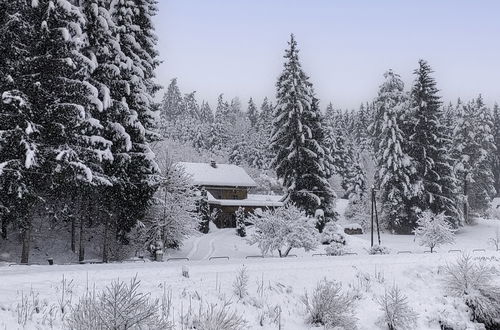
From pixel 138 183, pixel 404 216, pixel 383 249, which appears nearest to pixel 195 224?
pixel 138 183

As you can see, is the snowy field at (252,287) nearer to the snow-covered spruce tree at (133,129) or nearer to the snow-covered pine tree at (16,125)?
the snow-covered pine tree at (16,125)

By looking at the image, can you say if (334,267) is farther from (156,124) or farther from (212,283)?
(156,124)

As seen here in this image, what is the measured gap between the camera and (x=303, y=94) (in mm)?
40344

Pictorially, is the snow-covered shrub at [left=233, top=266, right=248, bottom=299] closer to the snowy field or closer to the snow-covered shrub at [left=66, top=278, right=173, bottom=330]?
the snowy field

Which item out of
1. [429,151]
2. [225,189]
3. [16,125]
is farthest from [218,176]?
[16,125]

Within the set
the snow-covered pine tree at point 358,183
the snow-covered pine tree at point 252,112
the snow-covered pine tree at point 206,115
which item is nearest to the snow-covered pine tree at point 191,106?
the snow-covered pine tree at point 206,115

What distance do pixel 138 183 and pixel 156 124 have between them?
15.3ft

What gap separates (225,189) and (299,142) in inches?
797

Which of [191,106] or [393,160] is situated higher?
[191,106]

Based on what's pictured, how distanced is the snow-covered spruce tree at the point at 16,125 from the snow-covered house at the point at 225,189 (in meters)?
31.3

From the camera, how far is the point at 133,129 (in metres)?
25.8

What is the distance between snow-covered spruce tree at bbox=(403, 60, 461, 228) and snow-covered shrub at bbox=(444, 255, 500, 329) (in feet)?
90.5

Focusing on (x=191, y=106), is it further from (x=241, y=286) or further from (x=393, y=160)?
(x=241, y=286)

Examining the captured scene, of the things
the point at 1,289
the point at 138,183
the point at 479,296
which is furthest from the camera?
the point at 138,183
